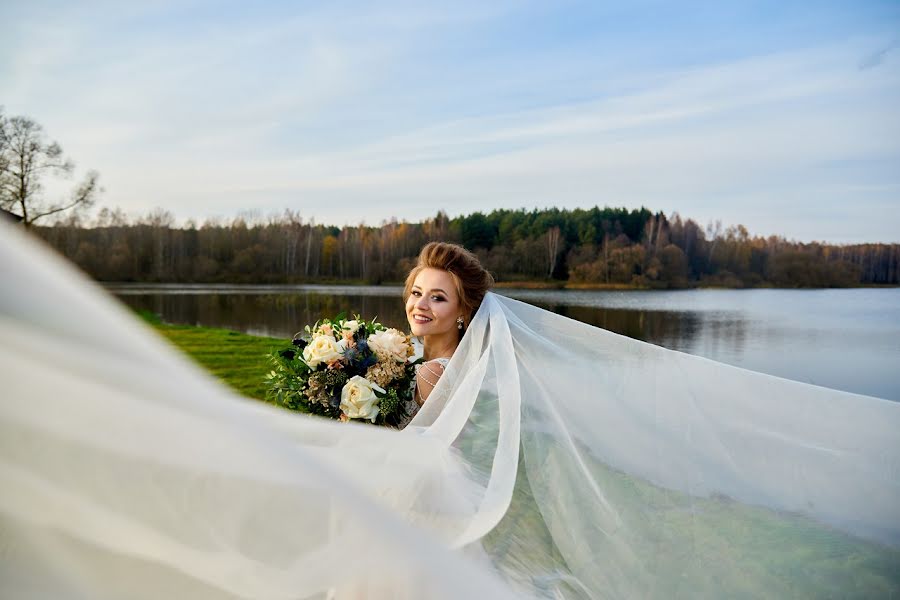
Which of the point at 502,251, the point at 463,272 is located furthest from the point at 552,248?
the point at 463,272

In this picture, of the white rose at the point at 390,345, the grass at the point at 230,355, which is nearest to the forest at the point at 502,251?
the grass at the point at 230,355

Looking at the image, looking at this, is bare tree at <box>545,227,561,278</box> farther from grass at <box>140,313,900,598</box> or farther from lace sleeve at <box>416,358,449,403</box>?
grass at <box>140,313,900,598</box>

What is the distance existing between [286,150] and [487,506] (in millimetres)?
28062

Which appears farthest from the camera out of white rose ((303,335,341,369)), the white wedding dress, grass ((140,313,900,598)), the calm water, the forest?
the forest

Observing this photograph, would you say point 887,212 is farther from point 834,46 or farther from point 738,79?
point 834,46

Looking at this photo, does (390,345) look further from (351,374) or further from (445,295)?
(445,295)

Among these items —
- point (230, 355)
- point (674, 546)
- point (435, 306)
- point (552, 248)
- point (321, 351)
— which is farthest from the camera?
point (552, 248)

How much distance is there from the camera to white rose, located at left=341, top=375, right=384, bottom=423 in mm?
3352

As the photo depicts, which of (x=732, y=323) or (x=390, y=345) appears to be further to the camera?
(x=732, y=323)

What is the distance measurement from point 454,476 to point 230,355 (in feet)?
42.5

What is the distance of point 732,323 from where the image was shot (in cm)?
3334

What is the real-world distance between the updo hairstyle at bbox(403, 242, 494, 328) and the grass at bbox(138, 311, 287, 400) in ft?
15.1

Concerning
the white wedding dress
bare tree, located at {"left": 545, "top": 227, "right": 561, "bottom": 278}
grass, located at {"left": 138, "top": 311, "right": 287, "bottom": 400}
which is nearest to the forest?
bare tree, located at {"left": 545, "top": 227, "right": 561, "bottom": 278}

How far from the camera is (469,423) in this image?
2.82 meters
